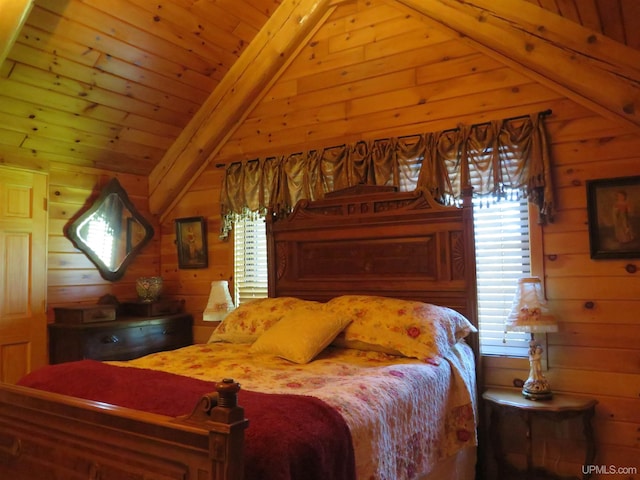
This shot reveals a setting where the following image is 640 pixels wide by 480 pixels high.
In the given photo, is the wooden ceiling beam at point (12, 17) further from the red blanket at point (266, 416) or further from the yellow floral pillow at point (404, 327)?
the yellow floral pillow at point (404, 327)

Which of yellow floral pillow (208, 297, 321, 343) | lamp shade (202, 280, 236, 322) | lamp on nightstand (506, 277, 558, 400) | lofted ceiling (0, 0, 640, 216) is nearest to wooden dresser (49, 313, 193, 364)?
lamp shade (202, 280, 236, 322)

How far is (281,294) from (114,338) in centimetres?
130

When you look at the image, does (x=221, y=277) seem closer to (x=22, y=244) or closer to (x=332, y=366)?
(x=22, y=244)

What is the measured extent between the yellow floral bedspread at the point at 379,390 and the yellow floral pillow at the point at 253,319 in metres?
0.19

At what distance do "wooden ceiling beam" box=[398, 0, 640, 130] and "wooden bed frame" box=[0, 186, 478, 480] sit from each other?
0.93 meters

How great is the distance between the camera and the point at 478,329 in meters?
3.21

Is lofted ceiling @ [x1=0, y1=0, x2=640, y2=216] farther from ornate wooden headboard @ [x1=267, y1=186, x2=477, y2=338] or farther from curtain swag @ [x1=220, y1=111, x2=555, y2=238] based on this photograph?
ornate wooden headboard @ [x1=267, y1=186, x2=477, y2=338]

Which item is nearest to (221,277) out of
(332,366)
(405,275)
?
(405,275)

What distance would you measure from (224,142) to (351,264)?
5.62ft

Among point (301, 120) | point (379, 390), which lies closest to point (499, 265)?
point (379, 390)

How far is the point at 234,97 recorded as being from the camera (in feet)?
13.8

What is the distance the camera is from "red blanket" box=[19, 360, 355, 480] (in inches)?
56.5

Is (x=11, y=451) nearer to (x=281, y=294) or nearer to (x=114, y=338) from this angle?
(x=114, y=338)

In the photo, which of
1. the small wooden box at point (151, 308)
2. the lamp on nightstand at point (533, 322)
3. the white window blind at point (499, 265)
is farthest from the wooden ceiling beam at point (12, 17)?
the lamp on nightstand at point (533, 322)
